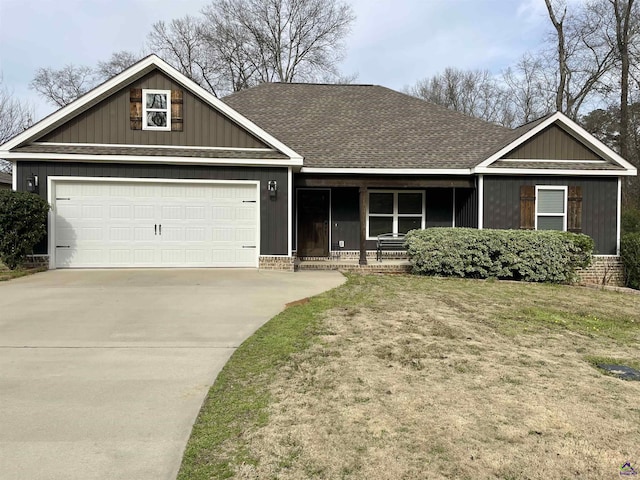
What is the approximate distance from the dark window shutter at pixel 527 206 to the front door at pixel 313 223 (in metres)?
5.60

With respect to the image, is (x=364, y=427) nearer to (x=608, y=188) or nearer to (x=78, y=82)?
(x=608, y=188)

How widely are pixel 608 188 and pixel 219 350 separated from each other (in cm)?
1284

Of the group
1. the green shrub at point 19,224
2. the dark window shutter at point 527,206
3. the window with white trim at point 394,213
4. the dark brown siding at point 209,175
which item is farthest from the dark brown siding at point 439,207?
the green shrub at point 19,224

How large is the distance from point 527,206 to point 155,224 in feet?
33.1

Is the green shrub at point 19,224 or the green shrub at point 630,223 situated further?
the green shrub at point 630,223

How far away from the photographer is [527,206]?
43.3 ft

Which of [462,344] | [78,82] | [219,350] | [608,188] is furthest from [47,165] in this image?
[78,82]

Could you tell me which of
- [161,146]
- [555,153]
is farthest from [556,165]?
[161,146]

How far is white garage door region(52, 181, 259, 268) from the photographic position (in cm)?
1147

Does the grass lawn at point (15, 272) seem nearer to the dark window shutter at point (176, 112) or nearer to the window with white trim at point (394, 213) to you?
the dark window shutter at point (176, 112)

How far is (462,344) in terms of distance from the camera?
17.5ft

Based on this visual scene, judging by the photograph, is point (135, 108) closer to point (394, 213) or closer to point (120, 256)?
point (120, 256)

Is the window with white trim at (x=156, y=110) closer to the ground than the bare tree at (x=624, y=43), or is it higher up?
closer to the ground

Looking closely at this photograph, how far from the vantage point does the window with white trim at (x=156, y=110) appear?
11.7 metres
